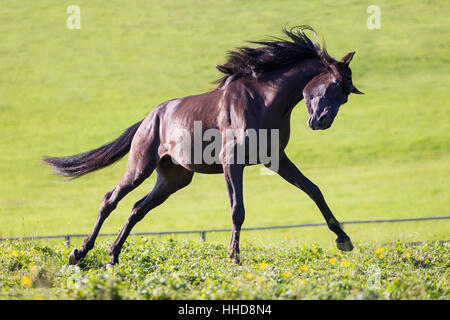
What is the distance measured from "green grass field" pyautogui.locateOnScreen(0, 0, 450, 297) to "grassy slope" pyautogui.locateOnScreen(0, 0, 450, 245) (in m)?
0.11

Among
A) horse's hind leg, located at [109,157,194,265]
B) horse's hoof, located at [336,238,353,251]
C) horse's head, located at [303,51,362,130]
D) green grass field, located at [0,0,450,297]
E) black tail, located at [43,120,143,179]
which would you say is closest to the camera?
horse's head, located at [303,51,362,130]

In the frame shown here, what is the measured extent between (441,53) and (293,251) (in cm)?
4138

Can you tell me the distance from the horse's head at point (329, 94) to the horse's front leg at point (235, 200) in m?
0.94

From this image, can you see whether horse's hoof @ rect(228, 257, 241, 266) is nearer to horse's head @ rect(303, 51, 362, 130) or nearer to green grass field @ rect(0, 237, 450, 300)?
green grass field @ rect(0, 237, 450, 300)

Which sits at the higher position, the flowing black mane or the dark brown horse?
the flowing black mane

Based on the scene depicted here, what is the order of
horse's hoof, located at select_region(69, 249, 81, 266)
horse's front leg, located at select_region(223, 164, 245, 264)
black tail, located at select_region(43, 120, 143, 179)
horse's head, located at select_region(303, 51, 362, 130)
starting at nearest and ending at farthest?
horse's head, located at select_region(303, 51, 362, 130) → horse's front leg, located at select_region(223, 164, 245, 264) → horse's hoof, located at select_region(69, 249, 81, 266) → black tail, located at select_region(43, 120, 143, 179)

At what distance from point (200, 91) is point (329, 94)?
3411 centimetres

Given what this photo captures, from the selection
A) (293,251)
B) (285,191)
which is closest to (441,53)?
(285,191)

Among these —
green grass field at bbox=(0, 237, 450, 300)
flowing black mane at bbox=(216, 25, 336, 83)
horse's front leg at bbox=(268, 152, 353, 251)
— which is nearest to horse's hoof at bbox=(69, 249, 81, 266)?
green grass field at bbox=(0, 237, 450, 300)

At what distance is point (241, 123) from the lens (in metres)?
6.79

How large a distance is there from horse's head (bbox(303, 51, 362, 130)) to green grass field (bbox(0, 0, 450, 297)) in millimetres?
10354

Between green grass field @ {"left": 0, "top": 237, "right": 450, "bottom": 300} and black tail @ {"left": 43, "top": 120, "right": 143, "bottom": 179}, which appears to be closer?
green grass field @ {"left": 0, "top": 237, "right": 450, "bottom": 300}

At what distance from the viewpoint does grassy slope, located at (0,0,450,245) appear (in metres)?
26.4
